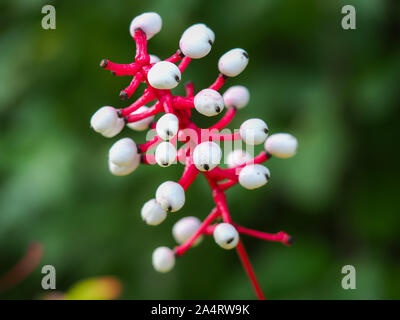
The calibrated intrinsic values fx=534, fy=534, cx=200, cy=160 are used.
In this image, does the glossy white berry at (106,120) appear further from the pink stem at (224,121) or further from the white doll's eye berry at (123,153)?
the pink stem at (224,121)

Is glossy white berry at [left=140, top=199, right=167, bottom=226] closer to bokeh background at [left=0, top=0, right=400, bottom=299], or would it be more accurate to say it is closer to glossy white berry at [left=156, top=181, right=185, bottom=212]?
glossy white berry at [left=156, top=181, right=185, bottom=212]

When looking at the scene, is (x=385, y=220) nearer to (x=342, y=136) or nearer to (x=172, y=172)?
(x=342, y=136)

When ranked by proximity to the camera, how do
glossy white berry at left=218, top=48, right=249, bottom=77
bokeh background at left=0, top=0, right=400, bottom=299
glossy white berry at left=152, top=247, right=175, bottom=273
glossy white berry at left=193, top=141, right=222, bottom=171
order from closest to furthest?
glossy white berry at left=193, top=141, right=222, bottom=171, glossy white berry at left=218, top=48, right=249, bottom=77, glossy white berry at left=152, top=247, right=175, bottom=273, bokeh background at left=0, top=0, right=400, bottom=299

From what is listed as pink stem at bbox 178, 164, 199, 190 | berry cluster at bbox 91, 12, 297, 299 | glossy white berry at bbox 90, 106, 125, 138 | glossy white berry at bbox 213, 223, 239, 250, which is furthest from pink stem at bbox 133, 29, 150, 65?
glossy white berry at bbox 213, 223, 239, 250

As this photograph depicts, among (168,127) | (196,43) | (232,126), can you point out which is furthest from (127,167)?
(232,126)

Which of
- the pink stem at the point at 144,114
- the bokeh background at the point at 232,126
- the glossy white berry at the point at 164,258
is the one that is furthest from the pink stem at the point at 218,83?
the bokeh background at the point at 232,126

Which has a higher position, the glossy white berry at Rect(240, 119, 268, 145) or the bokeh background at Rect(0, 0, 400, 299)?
the bokeh background at Rect(0, 0, 400, 299)
